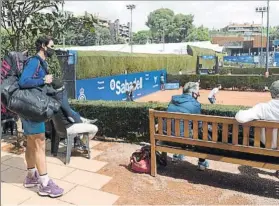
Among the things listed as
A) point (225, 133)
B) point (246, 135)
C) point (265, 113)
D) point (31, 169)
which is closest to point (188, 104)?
point (225, 133)

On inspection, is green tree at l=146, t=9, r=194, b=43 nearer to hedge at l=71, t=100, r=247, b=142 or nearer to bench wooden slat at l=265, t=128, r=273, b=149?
hedge at l=71, t=100, r=247, b=142

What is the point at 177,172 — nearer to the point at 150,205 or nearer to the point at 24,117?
the point at 150,205

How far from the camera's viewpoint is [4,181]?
4109 mm

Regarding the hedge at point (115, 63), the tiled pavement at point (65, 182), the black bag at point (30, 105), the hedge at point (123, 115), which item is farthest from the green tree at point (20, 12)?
the hedge at point (115, 63)

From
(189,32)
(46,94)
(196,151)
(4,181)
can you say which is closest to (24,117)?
(46,94)

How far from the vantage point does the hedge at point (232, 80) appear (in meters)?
26.1

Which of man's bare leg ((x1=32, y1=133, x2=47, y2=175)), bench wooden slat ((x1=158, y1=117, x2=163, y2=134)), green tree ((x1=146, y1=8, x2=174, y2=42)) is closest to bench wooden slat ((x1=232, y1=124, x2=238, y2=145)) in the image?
bench wooden slat ((x1=158, y1=117, x2=163, y2=134))

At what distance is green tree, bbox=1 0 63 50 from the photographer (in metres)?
6.09

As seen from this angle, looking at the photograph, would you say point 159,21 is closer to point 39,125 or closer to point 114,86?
point 114,86

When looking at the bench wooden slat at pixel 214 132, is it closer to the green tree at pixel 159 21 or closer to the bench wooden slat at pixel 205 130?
the bench wooden slat at pixel 205 130

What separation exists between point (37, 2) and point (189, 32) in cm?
12662

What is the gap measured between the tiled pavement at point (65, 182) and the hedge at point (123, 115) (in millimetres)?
1030

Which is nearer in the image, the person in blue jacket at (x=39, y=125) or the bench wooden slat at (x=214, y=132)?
the person in blue jacket at (x=39, y=125)

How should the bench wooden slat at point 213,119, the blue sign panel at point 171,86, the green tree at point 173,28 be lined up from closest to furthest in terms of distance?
the bench wooden slat at point 213,119 < the blue sign panel at point 171,86 < the green tree at point 173,28
